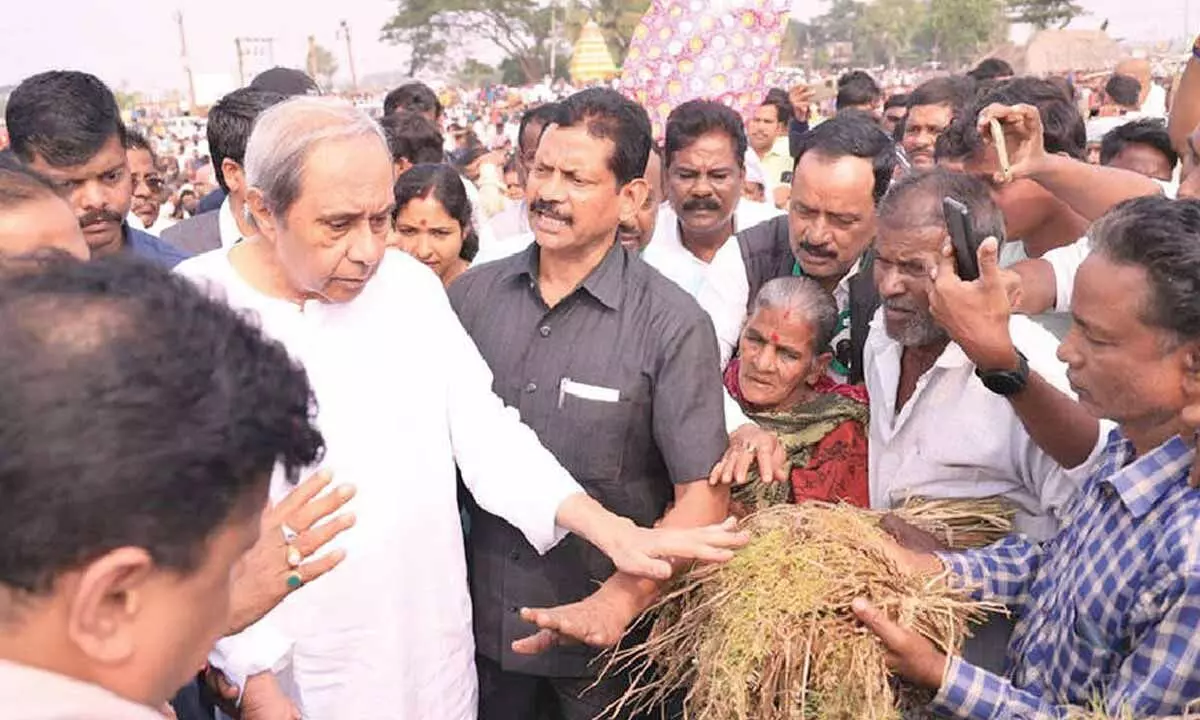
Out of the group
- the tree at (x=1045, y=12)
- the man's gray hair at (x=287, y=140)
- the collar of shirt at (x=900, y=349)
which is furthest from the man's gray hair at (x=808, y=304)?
the tree at (x=1045, y=12)

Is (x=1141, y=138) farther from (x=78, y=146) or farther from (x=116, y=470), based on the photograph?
(x=116, y=470)

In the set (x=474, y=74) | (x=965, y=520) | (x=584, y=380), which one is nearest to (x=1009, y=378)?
(x=965, y=520)

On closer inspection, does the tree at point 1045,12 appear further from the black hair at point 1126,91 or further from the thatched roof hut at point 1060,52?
the black hair at point 1126,91

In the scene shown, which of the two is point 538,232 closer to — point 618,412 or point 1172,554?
point 618,412

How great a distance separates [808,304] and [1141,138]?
3291 millimetres

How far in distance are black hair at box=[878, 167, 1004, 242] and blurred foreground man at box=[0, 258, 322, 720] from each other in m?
2.02

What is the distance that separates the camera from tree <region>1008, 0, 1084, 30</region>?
6131 centimetres

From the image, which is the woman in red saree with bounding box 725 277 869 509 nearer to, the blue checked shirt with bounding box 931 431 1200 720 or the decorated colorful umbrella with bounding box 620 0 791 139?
the blue checked shirt with bounding box 931 431 1200 720

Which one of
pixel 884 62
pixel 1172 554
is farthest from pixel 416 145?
pixel 884 62

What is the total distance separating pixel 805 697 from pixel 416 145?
4622 millimetres

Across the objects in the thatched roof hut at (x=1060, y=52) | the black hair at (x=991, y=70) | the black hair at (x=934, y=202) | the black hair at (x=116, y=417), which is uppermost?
the black hair at (x=116, y=417)

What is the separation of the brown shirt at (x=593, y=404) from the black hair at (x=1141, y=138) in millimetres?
3788

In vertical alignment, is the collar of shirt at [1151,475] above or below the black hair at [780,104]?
above

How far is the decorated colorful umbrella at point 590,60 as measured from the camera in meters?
28.1
